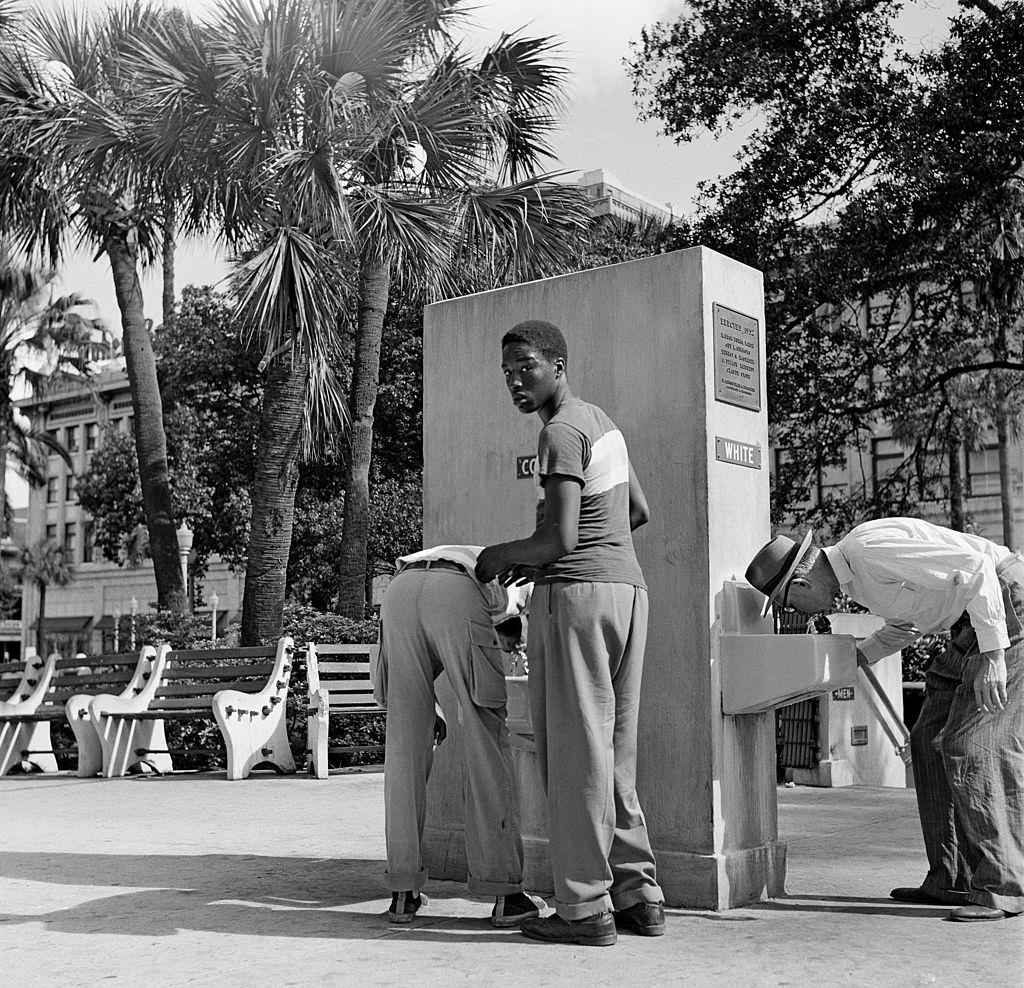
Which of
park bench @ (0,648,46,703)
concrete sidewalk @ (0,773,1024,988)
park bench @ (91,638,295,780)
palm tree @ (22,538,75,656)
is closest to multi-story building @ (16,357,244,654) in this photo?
palm tree @ (22,538,75,656)

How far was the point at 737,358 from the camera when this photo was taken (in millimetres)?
4926

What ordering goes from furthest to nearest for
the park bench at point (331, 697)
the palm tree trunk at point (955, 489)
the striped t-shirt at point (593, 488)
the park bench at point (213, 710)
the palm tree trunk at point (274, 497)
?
the palm tree trunk at point (955, 489) → the palm tree trunk at point (274, 497) → the park bench at point (213, 710) → the park bench at point (331, 697) → the striped t-shirt at point (593, 488)

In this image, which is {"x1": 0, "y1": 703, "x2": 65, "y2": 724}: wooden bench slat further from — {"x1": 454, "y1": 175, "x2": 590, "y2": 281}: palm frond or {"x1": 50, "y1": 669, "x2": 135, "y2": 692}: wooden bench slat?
{"x1": 454, "y1": 175, "x2": 590, "y2": 281}: palm frond

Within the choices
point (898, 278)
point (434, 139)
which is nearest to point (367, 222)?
point (434, 139)

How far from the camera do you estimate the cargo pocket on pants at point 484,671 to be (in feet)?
14.3

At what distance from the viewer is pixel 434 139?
13695 mm

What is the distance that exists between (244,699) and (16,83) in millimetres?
8553

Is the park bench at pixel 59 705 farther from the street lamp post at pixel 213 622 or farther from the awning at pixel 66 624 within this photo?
the awning at pixel 66 624

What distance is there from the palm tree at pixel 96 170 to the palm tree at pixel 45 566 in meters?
47.7

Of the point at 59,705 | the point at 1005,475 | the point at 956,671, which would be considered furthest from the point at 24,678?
the point at 1005,475

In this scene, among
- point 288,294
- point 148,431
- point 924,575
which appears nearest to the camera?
point 924,575

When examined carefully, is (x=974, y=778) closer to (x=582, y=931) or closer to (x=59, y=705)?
(x=582, y=931)

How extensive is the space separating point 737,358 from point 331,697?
678 centimetres

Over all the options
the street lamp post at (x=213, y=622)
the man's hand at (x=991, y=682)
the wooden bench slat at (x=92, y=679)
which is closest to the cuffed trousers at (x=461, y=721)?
the man's hand at (x=991, y=682)
